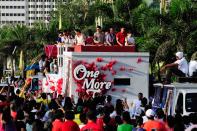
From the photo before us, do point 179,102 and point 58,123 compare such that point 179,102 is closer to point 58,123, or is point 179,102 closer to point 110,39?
point 58,123

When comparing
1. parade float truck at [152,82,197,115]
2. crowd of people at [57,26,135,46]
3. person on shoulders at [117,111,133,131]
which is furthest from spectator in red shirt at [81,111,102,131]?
crowd of people at [57,26,135,46]

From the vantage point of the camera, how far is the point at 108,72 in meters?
21.8

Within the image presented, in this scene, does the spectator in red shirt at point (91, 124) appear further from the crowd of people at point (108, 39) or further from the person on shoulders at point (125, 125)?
the crowd of people at point (108, 39)

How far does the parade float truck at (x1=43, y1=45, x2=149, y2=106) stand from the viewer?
21.6 m

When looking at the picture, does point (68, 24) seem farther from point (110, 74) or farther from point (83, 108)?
point (83, 108)

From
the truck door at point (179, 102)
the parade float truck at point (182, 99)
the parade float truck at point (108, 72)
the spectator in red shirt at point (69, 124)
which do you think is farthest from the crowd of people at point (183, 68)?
the spectator in red shirt at point (69, 124)

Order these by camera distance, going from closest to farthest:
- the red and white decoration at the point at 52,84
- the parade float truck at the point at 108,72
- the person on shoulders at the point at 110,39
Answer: the parade float truck at the point at 108,72
the person on shoulders at the point at 110,39
the red and white decoration at the point at 52,84

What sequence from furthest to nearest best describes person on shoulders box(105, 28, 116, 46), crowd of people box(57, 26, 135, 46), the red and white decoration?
the red and white decoration
person on shoulders box(105, 28, 116, 46)
crowd of people box(57, 26, 135, 46)

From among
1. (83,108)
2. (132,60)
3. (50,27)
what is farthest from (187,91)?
(50,27)

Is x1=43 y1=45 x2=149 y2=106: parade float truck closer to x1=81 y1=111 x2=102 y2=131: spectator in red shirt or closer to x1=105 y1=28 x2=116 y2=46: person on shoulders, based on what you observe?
x1=105 y1=28 x2=116 y2=46: person on shoulders

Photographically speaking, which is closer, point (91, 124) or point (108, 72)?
point (91, 124)

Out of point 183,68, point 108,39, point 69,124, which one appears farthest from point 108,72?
point 69,124

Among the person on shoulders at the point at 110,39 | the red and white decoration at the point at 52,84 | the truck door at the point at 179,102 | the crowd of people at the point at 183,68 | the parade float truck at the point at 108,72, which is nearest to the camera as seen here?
the truck door at the point at 179,102

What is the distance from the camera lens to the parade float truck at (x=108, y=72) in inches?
851
